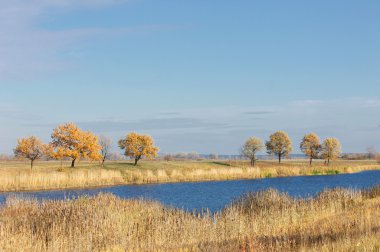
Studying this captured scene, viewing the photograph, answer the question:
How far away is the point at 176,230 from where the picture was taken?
16828mm

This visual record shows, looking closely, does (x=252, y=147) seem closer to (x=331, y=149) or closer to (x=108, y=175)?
(x=331, y=149)

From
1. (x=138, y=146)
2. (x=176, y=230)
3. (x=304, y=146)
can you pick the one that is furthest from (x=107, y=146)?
(x=176, y=230)

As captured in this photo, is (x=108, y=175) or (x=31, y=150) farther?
(x=31, y=150)

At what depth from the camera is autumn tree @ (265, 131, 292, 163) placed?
10931 centimetres

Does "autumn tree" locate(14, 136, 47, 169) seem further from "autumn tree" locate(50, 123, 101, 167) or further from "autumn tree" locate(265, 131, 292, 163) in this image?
"autumn tree" locate(265, 131, 292, 163)

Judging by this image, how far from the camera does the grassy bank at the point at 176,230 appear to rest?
41.7 ft

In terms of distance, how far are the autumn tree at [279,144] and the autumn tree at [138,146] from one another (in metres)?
35.9

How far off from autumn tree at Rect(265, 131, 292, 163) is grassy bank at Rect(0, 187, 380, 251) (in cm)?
8669

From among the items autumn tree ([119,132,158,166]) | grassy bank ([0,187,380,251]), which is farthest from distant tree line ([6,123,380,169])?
grassy bank ([0,187,380,251])

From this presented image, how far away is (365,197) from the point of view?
28.9 metres

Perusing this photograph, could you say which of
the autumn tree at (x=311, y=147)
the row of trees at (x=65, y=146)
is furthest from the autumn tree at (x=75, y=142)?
the autumn tree at (x=311, y=147)

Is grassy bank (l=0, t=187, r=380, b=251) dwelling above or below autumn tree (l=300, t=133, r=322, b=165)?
below

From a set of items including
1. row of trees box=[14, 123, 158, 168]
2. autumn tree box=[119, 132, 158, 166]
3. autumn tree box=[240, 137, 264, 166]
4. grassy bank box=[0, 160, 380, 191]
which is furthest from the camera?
autumn tree box=[240, 137, 264, 166]

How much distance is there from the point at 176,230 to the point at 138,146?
224 feet
